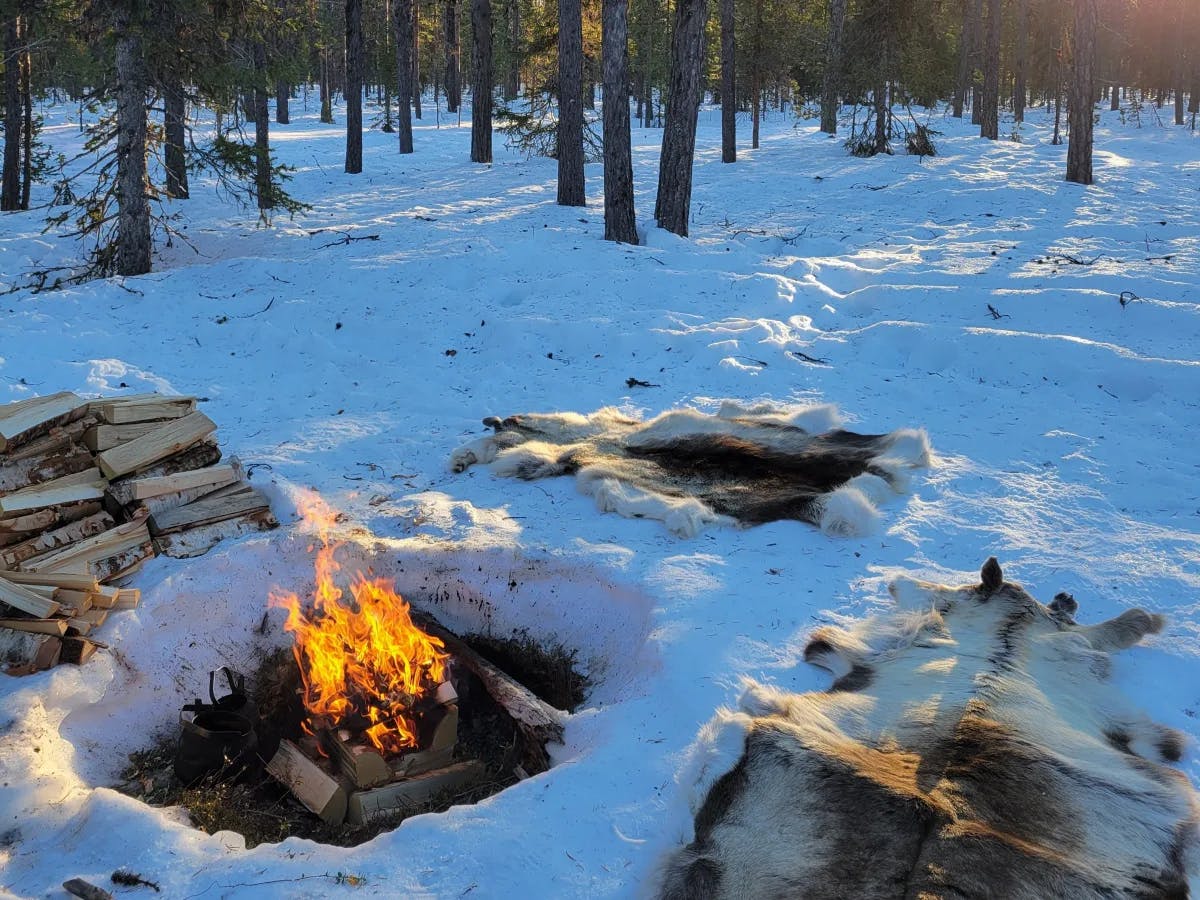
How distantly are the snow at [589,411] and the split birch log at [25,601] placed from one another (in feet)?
1.08

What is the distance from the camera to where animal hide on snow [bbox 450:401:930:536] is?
5555mm

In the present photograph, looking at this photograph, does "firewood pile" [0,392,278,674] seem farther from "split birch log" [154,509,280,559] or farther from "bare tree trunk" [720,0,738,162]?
"bare tree trunk" [720,0,738,162]

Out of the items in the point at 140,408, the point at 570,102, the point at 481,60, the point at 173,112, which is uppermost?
the point at 481,60

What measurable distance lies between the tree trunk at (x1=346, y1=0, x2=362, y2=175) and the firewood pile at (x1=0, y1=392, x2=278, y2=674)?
15601mm

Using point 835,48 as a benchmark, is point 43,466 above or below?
below

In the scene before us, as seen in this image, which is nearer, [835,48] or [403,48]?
[403,48]

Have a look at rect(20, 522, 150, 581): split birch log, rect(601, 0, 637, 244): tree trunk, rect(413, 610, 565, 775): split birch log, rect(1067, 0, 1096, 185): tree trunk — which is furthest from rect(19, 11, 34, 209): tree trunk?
rect(1067, 0, 1096, 185): tree trunk

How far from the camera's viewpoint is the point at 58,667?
4.33 m

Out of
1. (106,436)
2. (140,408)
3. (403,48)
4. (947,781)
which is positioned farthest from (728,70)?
(947,781)

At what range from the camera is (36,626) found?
14.3 feet

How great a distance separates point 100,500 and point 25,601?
108 centimetres

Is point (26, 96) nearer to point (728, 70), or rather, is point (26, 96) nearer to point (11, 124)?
point (11, 124)

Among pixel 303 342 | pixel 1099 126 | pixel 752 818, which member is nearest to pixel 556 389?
pixel 303 342

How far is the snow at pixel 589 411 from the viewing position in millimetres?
3314
